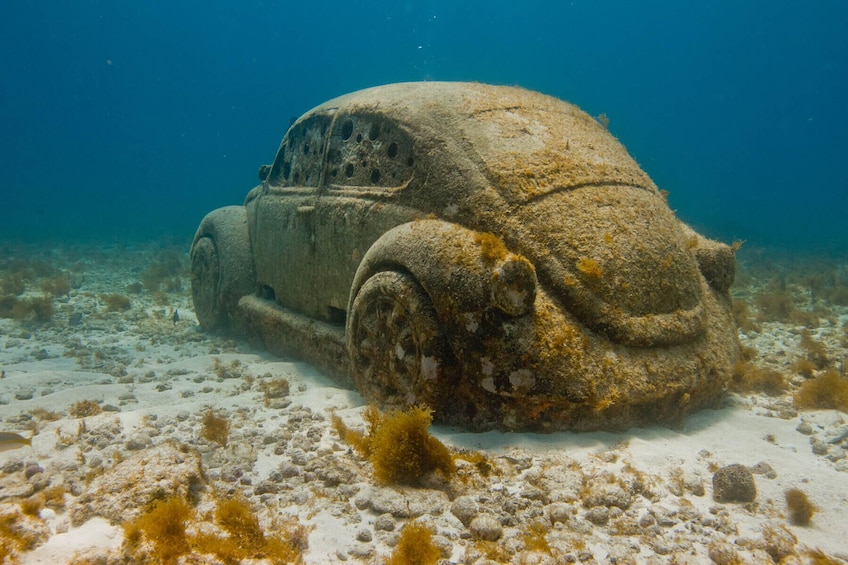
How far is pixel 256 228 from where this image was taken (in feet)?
22.5

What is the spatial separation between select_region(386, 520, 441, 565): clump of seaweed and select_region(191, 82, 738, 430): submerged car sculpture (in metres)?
1.20

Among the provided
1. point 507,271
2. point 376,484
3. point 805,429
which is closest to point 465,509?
point 376,484

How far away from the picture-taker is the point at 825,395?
13.9 ft

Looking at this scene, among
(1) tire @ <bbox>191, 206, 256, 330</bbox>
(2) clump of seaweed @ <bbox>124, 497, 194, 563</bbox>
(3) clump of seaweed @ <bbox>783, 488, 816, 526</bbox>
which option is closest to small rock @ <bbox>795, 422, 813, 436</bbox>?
(3) clump of seaweed @ <bbox>783, 488, 816, 526</bbox>

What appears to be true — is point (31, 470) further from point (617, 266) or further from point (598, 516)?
point (617, 266)

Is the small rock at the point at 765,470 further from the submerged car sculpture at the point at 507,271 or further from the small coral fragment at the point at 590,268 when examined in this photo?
the small coral fragment at the point at 590,268

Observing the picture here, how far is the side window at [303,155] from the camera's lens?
5727 mm

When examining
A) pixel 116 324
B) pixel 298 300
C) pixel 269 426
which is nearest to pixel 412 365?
pixel 269 426

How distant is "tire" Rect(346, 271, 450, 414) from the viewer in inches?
141

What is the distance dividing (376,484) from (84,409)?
2804 millimetres

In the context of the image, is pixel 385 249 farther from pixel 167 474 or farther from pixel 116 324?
pixel 116 324

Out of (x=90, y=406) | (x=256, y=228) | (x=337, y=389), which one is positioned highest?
(x=256, y=228)

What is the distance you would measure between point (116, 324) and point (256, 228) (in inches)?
130

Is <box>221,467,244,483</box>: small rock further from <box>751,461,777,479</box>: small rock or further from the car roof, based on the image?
<box>751,461,777,479</box>: small rock
